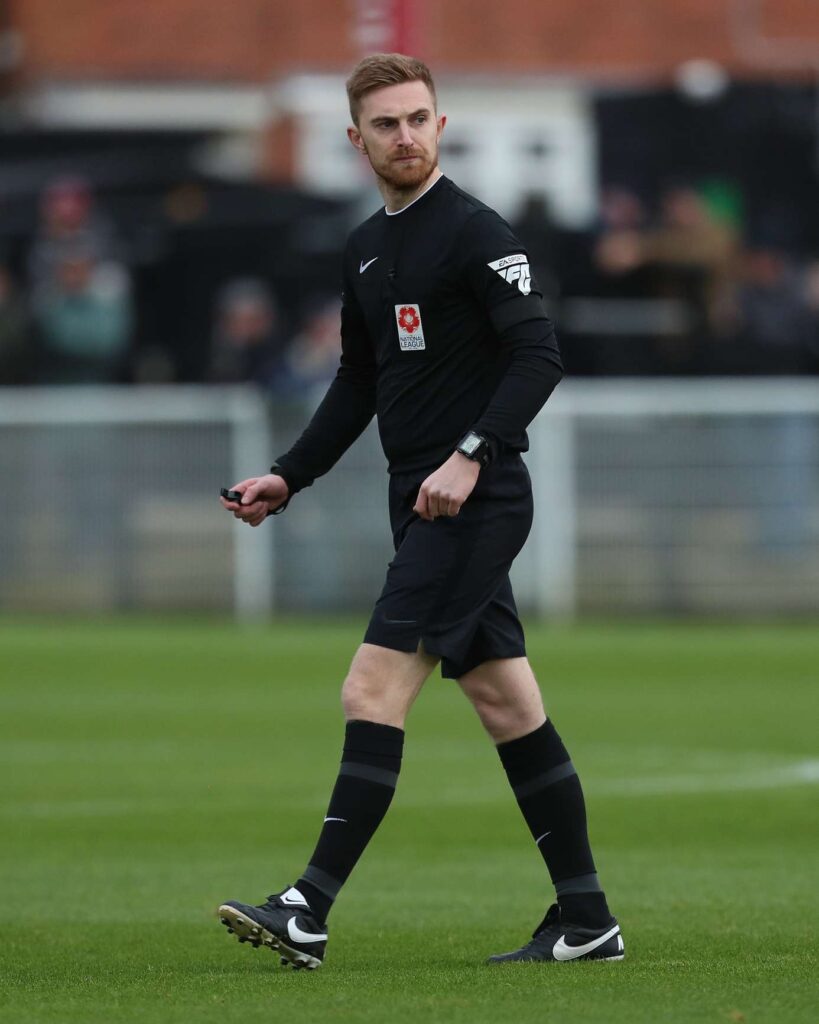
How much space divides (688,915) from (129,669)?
10.2m

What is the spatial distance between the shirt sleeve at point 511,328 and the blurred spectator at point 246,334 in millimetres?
14920

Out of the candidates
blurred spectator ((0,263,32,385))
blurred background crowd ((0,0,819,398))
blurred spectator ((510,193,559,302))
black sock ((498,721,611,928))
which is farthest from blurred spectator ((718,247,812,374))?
black sock ((498,721,611,928))

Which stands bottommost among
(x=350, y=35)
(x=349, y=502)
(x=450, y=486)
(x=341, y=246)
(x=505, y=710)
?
(x=349, y=502)

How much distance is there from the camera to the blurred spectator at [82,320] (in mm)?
20438

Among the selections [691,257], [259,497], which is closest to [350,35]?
[691,257]

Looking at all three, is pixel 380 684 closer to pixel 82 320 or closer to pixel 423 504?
pixel 423 504

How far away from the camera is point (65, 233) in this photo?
66.1 ft

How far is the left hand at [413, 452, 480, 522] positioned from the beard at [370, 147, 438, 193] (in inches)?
29.9

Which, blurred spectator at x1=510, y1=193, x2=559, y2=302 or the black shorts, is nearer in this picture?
the black shorts

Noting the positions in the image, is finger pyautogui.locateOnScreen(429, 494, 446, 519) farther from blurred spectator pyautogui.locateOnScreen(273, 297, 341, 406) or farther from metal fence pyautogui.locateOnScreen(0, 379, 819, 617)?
metal fence pyautogui.locateOnScreen(0, 379, 819, 617)

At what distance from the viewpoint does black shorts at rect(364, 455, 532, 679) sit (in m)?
6.38

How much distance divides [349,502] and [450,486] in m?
15.3

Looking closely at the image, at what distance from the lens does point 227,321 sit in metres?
21.6

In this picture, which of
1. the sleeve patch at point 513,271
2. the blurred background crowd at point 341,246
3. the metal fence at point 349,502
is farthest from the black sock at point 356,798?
the metal fence at point 349,502
